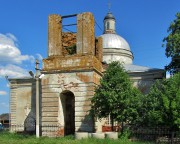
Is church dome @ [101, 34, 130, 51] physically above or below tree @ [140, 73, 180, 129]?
above

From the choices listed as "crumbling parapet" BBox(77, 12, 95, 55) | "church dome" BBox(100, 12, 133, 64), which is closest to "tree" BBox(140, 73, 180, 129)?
"crumbling parapet" BBox(77, 12, 95, 55)

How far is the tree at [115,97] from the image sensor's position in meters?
17.9

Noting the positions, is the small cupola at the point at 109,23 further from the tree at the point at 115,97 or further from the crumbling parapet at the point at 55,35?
the tree at the point at 115,97

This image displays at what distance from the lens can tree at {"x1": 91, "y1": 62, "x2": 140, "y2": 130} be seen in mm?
17906

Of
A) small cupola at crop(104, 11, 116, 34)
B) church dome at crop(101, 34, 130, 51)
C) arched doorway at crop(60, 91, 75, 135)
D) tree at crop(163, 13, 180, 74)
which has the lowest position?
arched doorway at crop(60, 91, 75, 135)

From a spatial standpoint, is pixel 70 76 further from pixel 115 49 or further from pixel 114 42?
pixel 114 42

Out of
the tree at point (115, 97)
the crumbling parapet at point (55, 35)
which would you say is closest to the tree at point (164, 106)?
the tree at point (115, 97)

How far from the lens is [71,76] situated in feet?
67.6

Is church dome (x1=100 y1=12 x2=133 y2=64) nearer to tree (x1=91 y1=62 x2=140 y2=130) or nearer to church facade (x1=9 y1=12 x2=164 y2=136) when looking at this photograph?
church facade (x1=9 y1=12 x2=164 y2=136)

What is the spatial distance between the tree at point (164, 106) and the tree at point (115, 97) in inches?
33.7

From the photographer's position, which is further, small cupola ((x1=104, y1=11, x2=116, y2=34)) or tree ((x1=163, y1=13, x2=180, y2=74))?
small cupola ((x1=104, y1=11, x2=116, y2=34))

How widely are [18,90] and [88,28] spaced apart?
11050mm

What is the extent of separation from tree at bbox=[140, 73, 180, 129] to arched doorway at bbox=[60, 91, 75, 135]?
5.72m

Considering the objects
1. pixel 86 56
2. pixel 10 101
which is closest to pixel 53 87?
pixel 86 56
